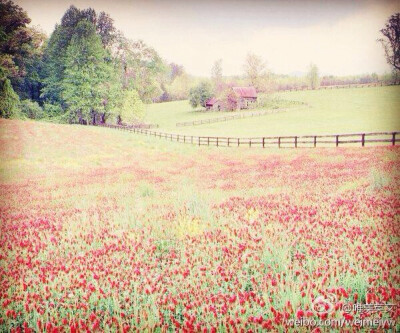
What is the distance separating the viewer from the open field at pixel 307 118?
50.6 meters

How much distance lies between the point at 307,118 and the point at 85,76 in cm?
4448

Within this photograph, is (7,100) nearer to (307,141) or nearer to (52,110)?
(52,110)

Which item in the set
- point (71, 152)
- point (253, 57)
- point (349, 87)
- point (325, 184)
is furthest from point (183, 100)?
point (325, 184)

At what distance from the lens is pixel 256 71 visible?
85.9 m

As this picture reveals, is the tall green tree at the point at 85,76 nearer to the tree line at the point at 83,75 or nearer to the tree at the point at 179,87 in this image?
the tree line at the point at 83,75

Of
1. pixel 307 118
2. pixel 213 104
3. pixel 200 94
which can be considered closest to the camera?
pixel 307 118

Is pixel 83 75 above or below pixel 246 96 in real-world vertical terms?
below

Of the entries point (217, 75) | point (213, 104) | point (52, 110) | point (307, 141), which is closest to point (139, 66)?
point (52, 110)

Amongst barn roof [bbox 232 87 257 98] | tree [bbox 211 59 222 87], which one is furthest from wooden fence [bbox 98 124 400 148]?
barn roof [bbox 232 87 257 98]

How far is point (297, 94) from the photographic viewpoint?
10231 cm

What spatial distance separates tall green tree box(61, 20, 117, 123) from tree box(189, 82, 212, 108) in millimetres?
40794

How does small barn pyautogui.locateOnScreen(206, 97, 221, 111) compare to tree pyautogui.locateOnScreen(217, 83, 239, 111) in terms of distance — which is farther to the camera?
small barn pyautogui.locateOnScreen(206, 97, 221, 111)

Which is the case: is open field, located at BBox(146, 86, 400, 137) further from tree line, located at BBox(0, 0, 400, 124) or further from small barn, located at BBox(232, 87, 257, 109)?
tree line, located at BBox(0, 0, 400, 124)

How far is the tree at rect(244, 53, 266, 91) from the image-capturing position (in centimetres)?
8231
